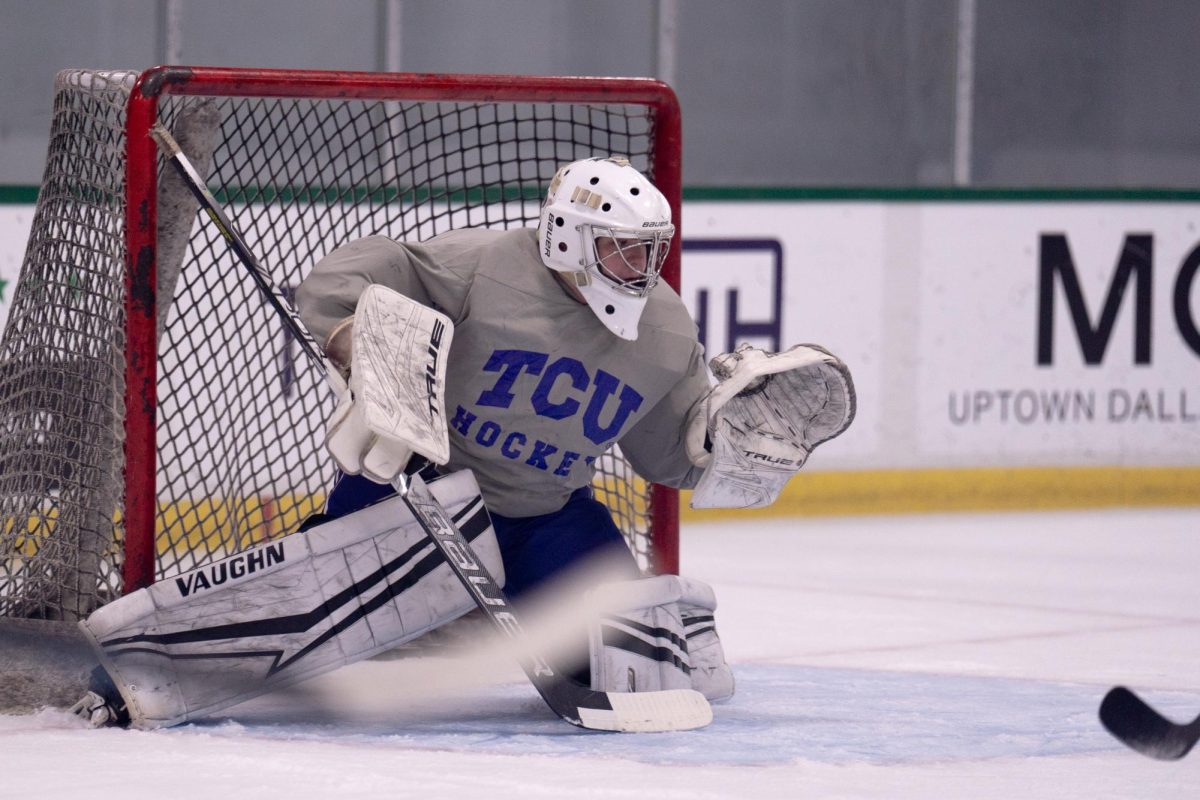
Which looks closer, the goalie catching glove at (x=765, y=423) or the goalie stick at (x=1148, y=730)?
the goalie stick at (x=1148, y=730)

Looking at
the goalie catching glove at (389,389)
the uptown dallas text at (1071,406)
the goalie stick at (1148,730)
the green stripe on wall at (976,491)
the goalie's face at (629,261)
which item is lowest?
the green stripe on wall at (976,491)

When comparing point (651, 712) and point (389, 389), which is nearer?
point (389, 389)

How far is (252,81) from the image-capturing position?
355 cm

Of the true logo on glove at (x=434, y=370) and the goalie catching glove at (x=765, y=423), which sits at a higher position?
the true logo on glove at (x=434, y=370)

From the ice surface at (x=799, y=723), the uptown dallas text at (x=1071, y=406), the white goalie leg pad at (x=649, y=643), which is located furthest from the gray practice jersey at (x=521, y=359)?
the uptown dallas text at (x=1071, y=406)

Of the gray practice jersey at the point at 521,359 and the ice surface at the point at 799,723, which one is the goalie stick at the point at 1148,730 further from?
the gray practice jersey at the point at 521,359

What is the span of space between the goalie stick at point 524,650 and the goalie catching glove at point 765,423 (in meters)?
0.36

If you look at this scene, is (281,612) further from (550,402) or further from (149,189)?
(149,189)

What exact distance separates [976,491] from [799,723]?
3468 mm

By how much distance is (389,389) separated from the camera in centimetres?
308

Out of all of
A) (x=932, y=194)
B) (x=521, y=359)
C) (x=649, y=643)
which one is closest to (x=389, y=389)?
(x=521, y=359)

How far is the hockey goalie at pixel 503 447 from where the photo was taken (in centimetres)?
321

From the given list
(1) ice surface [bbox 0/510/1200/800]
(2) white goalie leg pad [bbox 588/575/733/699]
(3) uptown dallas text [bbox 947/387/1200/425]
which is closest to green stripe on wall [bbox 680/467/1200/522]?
(3) uptown dallas text [bbox 947/387/1200/425]

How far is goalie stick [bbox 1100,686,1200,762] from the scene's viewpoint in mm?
2957
